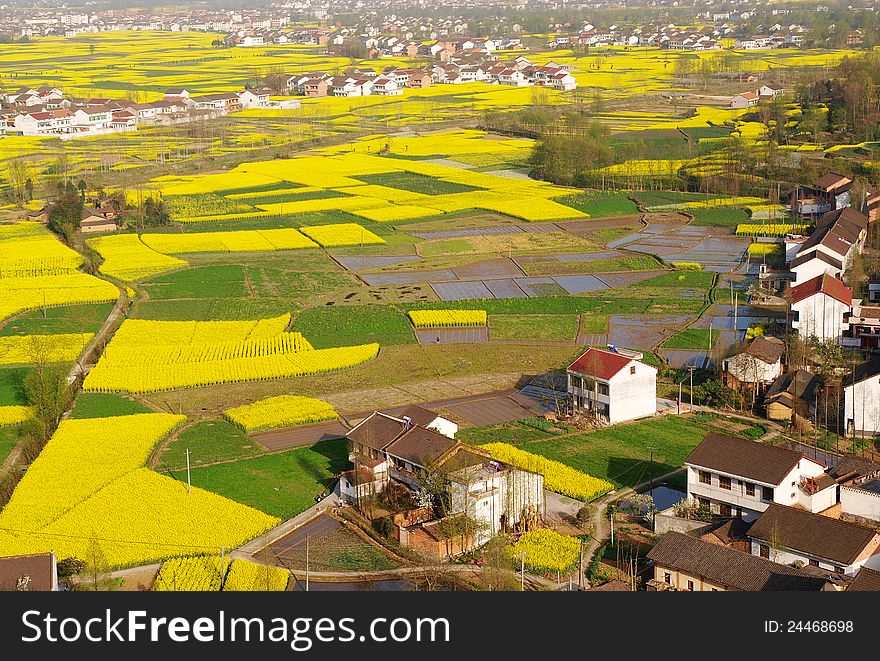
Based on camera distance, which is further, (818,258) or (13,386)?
(818,258)

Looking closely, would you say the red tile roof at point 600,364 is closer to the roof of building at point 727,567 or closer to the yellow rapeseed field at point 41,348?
the roof of building at point 727,567

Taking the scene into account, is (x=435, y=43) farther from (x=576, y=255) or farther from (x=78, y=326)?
(x=78, y=326)

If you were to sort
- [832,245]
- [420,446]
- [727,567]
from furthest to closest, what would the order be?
[832,245] < [420,446] < [727,567]

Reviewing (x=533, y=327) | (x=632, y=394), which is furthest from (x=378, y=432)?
(x=533, y=327)

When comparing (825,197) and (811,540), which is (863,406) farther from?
(825,197)

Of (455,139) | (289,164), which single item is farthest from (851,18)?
(289,164)

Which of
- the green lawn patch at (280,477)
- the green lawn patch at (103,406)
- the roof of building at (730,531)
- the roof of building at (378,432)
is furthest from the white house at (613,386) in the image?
the green lawn patch at (103,406)
